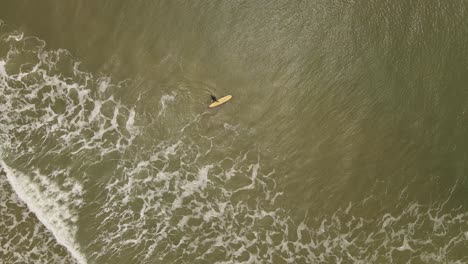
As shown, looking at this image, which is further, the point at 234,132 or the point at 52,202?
the point at 234,132

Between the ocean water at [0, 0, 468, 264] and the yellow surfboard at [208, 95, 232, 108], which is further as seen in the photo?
the ocean water at [0, 0, 468, 264]

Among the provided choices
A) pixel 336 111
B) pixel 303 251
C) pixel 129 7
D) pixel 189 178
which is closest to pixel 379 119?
pixel 336 111

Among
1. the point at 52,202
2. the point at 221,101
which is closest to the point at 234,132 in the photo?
the point at 221,101

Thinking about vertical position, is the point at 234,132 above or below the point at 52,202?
above

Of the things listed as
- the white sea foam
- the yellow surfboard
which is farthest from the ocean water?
the yellow surfboard

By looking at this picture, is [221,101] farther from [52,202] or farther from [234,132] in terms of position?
[52,202]

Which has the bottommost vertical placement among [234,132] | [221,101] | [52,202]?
[52,202]

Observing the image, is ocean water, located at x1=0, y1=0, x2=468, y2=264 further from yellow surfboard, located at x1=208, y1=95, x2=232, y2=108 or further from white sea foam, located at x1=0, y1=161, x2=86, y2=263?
yellow surfboard, located at x1=208, y1=95, x2=232, y2=108

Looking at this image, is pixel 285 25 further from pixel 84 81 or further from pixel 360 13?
pixel 84 81
